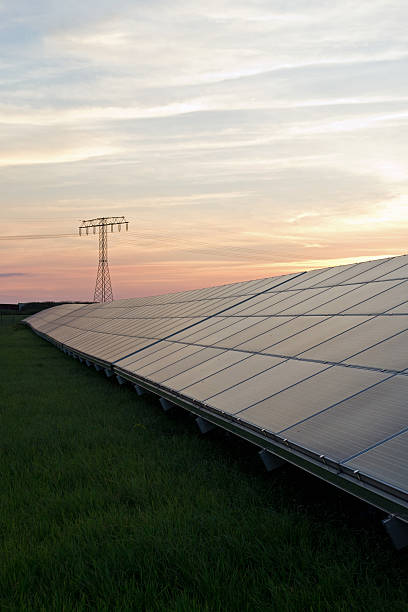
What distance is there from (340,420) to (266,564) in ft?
6.18

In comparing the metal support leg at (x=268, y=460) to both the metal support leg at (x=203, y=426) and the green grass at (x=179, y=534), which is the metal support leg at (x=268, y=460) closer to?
the green grass at (x=179, y=534)

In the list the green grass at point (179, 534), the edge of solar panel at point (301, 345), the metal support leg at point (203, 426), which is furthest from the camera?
the metal support leg at point (203, 426)

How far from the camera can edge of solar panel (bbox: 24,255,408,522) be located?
601 centimetres

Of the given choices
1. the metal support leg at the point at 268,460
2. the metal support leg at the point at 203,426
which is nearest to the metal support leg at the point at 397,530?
the metal support leg at the point at 268,460

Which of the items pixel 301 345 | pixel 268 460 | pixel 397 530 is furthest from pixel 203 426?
pixel 397 530

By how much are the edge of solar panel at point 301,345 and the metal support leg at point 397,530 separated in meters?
0.21

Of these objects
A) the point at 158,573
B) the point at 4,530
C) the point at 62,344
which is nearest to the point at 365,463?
the point at 158,573

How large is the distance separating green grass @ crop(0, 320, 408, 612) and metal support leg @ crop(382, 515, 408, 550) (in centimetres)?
28

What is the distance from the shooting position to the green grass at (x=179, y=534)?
5.36 meters

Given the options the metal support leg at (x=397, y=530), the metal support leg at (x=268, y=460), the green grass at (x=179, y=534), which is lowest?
the green grass at (x=179, y=534)

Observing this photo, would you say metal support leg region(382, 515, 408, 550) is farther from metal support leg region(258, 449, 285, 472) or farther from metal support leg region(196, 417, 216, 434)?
metal support leg region(196, 417, 216, 434)

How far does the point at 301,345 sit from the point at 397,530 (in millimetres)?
5852

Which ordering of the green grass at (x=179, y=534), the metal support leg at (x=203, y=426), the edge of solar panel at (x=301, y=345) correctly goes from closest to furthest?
the green grass at (x=179, y=534) < the edge of solar panel at (x=301, y=345) < the metal support leg at (x=203, y=426)

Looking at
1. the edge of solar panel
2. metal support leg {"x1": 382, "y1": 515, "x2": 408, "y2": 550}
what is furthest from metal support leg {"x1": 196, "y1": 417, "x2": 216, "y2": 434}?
metal support leg {"x1": 382, "y1": 515, "x2": 408, "y2": 550}
